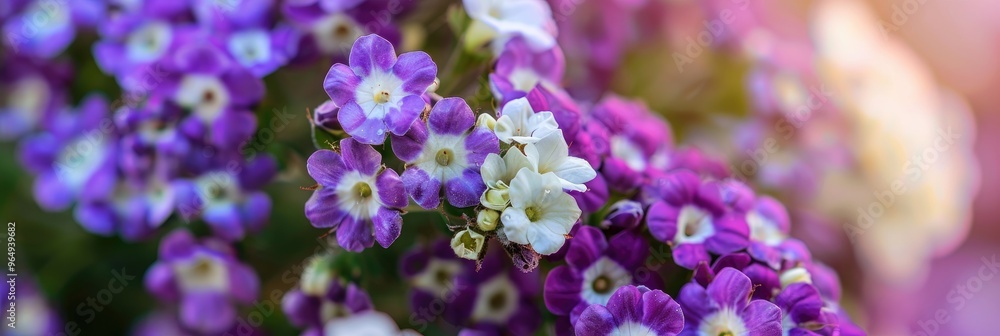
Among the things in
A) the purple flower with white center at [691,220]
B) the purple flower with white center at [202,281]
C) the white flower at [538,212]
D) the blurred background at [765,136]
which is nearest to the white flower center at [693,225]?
the purple flower with white center at [691,220]

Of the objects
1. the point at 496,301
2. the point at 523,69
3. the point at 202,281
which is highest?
the point at 523,69

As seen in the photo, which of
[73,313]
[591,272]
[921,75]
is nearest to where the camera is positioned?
[591,272]

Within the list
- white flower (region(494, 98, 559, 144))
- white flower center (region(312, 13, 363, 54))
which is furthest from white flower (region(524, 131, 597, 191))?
white flower center (region(312, 13, 363, 54))

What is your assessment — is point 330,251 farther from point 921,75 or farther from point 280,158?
point 921,75

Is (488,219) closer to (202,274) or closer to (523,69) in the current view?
(523,69)

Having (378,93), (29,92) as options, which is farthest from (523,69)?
(29,92)

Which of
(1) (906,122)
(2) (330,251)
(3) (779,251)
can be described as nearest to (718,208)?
(3) (779,251)

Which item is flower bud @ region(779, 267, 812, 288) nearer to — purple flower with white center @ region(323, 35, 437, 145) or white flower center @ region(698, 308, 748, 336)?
white flower center @ region(698, 308, 748, 336)
